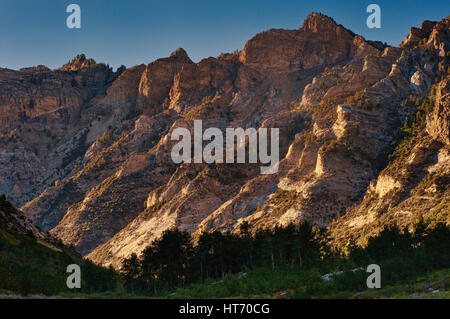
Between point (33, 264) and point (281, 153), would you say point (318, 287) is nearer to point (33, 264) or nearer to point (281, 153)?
point (33, 264)

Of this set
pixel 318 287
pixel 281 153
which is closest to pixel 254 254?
pixel 318 287

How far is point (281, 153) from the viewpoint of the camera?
5103 inches

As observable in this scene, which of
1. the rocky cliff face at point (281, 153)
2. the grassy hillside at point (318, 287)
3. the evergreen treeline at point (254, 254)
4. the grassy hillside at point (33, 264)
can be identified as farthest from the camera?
the rocky cliff face at point (281, 153)

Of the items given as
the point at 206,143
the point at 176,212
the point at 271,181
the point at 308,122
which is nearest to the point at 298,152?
the point at 271,181

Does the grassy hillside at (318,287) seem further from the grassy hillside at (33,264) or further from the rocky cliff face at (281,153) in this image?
the rocky cliff face at (281,153)

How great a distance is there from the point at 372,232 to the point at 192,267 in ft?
81.7

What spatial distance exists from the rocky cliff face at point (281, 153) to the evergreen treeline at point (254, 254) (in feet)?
40.6

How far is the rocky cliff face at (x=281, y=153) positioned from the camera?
4067 inches

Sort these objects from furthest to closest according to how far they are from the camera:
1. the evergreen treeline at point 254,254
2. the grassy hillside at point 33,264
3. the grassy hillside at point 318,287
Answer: the evergreen treeline at point 254,254, the grassy hillside at point 33,264, the grassy hillside at point 318,287

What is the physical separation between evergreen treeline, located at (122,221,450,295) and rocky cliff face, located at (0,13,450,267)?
12365 millimetres

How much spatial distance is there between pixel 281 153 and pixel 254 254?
194 ft

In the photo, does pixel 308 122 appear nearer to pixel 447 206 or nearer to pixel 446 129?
pixel 446 129

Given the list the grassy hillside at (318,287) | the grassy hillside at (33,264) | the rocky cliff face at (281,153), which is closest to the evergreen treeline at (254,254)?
the grassy hillside at (33,264)

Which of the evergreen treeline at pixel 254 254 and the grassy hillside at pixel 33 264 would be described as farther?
the evergreen treeline at pixel 254 254
